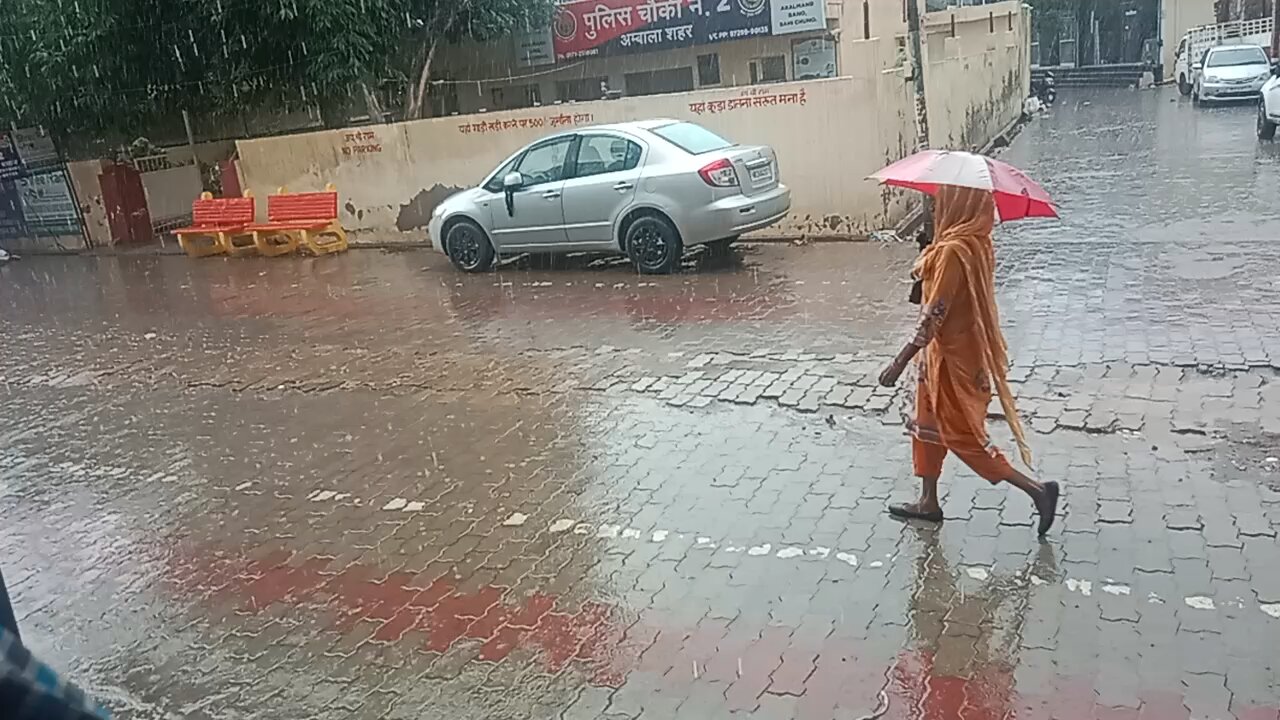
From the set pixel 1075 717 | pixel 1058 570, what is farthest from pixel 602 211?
pixel 1075 717

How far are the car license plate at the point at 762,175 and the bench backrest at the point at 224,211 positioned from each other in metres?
8.89

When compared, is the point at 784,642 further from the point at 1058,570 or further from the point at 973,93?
the point at 973,93

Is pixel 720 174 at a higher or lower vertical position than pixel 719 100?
lower

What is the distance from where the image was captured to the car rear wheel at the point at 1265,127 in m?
18.8

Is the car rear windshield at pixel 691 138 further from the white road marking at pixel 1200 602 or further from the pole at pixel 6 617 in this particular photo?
the pole at pixel 6 617

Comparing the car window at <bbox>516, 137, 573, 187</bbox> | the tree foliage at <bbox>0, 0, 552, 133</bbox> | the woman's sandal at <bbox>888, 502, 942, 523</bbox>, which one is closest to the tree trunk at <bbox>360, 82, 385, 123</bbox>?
the tree foliage at <bbox>0, 0, 552, 133</bbox>

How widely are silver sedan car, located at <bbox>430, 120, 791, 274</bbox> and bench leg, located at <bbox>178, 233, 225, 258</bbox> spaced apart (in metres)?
6.49

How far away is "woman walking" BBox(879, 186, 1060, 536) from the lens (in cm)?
460

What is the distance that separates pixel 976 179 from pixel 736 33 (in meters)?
16.3

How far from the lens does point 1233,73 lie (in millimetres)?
27781

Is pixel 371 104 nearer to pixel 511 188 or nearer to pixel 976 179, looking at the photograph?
pixel 511 188

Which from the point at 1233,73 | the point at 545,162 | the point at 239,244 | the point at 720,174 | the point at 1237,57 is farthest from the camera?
the point at 1237,57

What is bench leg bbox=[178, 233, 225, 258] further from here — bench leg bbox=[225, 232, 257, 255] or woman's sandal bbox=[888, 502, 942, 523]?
woman's sandal bbox=[888, 502, 942, 523]

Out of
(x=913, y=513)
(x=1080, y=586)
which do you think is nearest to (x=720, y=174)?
(x=913, y=513)
